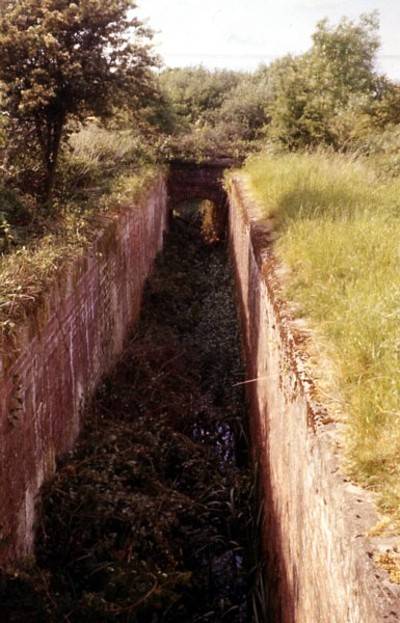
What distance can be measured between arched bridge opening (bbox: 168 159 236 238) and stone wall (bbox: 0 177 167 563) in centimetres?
857

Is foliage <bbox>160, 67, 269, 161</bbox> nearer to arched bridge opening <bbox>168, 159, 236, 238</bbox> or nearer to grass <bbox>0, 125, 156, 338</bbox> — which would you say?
arched bridge opening <bbox>168, 159, 236, 238</bbox>

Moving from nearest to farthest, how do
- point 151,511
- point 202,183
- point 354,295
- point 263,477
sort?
point 354,295
point 151,511
point 263,477
point 202,183

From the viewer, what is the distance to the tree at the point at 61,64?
25.9 ft

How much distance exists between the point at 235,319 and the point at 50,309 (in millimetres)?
5961

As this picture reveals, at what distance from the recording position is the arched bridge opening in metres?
16.9

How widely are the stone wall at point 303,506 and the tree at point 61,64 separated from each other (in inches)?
163

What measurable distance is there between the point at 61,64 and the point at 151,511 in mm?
6220

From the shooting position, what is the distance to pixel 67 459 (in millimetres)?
5281

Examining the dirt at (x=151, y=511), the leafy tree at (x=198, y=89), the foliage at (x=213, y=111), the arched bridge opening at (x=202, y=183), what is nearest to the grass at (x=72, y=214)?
the dirt at (x=151, y=511)

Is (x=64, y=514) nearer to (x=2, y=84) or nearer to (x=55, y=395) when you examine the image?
(x=55, y=395)

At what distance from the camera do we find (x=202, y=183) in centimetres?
1706

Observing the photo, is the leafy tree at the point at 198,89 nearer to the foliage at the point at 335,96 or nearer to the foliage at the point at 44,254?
the foliage at the point at 335,96

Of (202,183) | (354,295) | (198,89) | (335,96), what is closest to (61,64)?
(354,295)

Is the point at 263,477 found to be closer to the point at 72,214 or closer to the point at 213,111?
the point at 72,214
